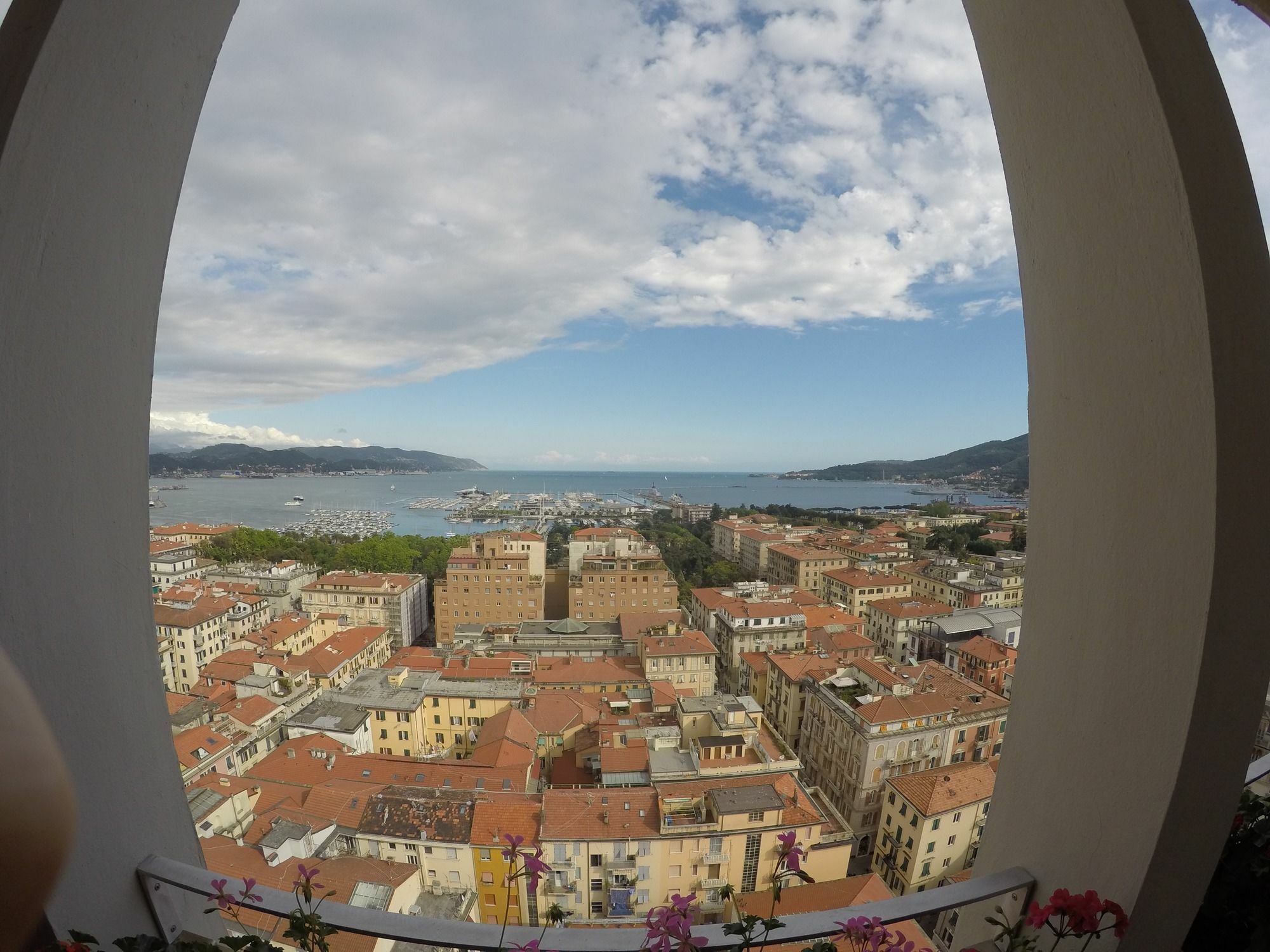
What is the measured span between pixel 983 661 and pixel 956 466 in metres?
15.0

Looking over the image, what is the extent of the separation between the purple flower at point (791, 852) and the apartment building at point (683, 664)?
29.1 ft

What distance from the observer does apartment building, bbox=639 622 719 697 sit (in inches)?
365

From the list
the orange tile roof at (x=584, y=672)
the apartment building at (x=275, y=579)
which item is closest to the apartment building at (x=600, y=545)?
the orange tile roof at (x=584, y=672)

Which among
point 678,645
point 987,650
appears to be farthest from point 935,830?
point 678,645

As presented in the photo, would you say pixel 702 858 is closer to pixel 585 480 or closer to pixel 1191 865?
pixel 1191 865

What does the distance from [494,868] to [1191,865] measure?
3.92m

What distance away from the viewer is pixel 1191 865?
69 centimetres

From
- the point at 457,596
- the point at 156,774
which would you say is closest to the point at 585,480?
the point at 457,596

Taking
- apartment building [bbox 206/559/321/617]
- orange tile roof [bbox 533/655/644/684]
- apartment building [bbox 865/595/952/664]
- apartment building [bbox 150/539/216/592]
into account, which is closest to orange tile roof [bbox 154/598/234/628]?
apartment building [bbox 150/539/216/592]

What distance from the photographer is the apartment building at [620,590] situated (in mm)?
13609

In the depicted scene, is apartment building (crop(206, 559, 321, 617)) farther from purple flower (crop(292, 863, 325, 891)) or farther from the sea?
purple flower (crop(292, 863, 325, 891))

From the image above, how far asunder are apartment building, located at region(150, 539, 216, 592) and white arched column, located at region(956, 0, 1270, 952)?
13.3 metres

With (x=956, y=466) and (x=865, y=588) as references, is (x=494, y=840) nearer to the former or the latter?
(x=865, y=588)

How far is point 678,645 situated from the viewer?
31.2ft
